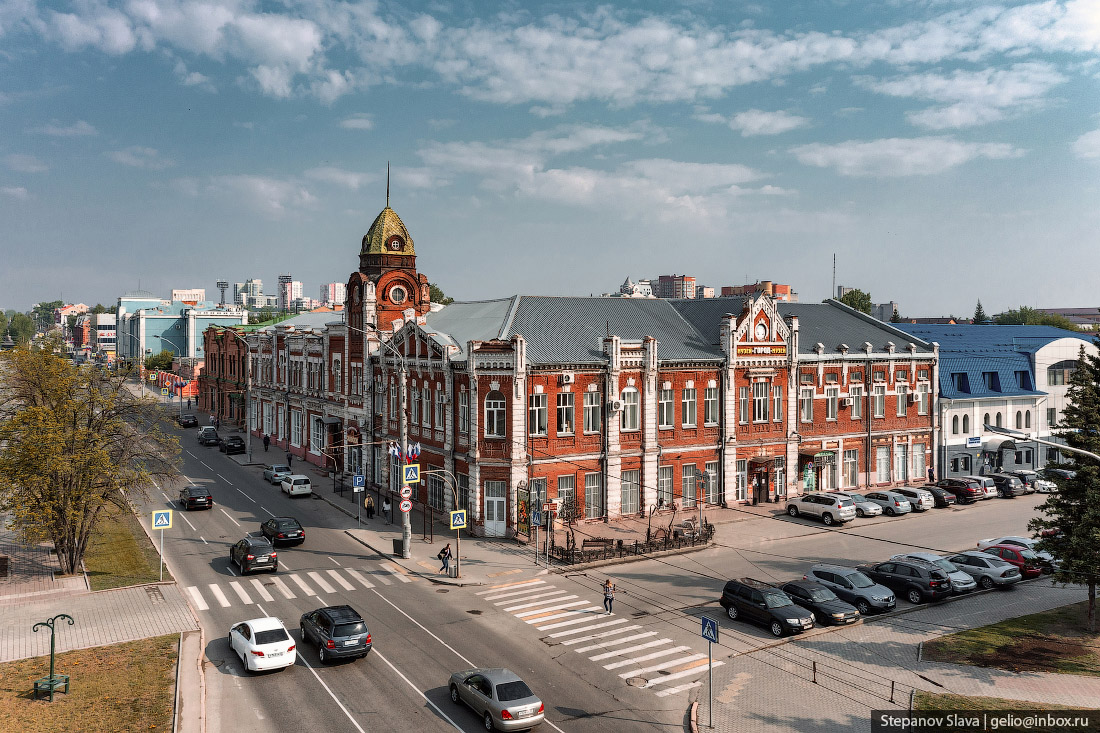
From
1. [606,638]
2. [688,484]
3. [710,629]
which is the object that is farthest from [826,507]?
[710,629]

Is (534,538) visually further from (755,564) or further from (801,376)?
(801,376)

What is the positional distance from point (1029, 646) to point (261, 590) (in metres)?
30.8

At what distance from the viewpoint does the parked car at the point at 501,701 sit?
20094mm

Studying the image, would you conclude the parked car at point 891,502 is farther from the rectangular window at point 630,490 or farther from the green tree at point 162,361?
the green tree at point 162,361

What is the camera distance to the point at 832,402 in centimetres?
5484

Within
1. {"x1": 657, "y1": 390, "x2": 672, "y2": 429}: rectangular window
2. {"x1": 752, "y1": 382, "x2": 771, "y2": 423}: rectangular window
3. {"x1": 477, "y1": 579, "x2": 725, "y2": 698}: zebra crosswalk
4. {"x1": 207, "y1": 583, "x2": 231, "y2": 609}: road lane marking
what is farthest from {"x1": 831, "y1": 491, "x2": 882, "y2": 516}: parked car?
{"x1": 207, "y1": 583, "x2": 231, "y2": 609}: road lane marking

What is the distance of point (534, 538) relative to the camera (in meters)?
41.8

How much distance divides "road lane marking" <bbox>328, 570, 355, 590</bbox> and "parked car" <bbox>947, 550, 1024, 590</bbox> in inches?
1111

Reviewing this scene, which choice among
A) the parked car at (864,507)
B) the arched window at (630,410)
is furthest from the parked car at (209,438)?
the parked car at (864,507)

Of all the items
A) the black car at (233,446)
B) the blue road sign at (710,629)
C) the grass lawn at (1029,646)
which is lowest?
the grass lawn at (1029,646)

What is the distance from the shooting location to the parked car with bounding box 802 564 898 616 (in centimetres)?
3084

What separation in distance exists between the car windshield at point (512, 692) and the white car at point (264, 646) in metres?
8.18

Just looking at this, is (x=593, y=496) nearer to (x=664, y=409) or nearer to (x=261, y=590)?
(x=664, y=409)

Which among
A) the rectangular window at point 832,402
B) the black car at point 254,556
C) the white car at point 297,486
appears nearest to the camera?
the black car at point 254,556
